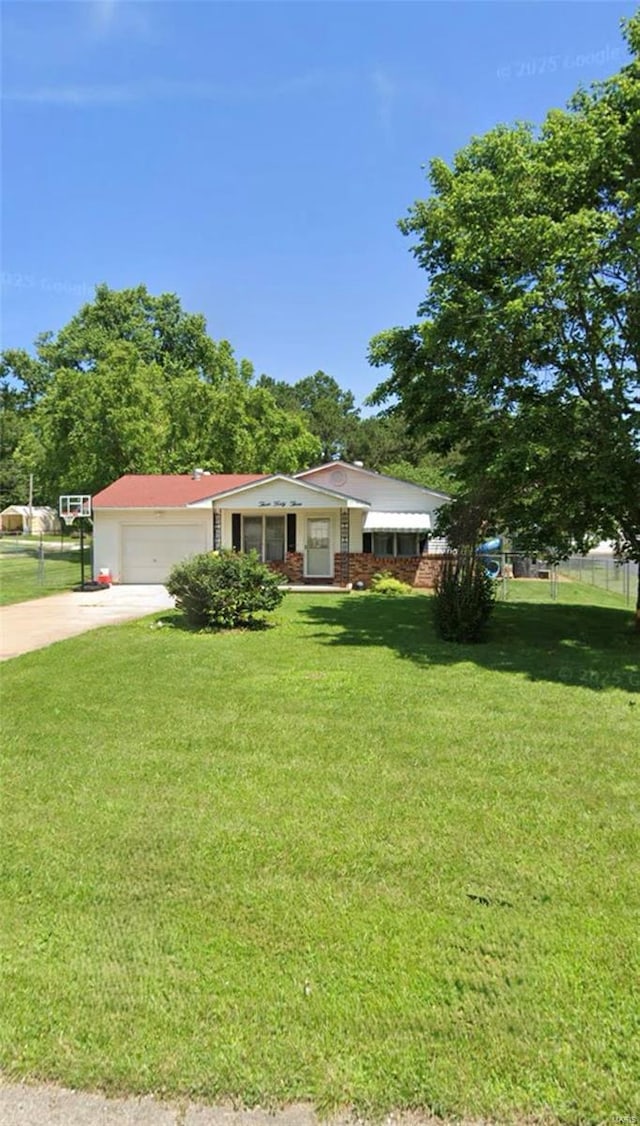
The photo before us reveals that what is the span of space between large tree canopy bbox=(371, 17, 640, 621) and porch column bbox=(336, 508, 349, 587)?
1032 centimetres

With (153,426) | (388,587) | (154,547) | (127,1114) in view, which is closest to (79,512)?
(154,547)

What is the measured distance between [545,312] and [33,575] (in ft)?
70.2

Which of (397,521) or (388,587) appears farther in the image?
(397,521)

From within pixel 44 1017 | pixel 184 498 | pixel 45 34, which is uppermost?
pixel 45 34

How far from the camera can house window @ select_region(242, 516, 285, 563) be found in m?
21.9

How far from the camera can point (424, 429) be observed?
11.4 m

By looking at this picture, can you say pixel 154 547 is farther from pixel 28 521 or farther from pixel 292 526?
pixel 28 521

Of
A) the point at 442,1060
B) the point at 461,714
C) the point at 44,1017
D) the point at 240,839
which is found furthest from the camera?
the point at 461,714

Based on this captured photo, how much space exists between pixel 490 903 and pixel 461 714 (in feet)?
10.2

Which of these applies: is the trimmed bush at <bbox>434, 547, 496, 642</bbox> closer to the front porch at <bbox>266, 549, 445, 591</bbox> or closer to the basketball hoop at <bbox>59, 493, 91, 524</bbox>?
the front porch at <bbox>266, 549, 445, 591</bbox>

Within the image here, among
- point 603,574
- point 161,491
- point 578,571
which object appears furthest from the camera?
point 578,571

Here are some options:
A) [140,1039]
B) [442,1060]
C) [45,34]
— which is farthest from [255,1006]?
[45,34]

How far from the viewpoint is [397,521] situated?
2139 cm

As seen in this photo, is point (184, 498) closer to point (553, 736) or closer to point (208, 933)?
point (553, 736)
